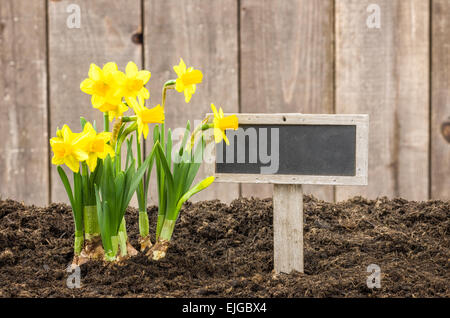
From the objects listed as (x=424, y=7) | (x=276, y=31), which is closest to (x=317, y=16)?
(x=276, y=31)

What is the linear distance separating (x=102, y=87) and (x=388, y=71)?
3.91 feet

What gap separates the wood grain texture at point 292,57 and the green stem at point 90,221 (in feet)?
2.88

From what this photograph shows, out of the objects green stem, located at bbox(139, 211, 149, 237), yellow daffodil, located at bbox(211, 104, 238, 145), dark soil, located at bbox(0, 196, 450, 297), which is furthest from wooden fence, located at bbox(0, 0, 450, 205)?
yellow daffodil, located at bbox(211, 104, 238, 145)

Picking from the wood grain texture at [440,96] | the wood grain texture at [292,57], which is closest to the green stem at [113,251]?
the wood grain texture at [292,57]

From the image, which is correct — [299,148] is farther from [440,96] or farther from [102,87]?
[440,96]

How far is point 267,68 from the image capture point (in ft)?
7.06

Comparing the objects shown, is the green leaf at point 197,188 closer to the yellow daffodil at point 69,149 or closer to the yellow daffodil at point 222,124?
the yellow daffodil at point 222,124

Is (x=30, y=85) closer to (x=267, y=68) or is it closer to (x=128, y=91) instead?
(x=267, y=68)

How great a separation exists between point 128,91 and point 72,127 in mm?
939

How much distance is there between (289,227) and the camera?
141cm

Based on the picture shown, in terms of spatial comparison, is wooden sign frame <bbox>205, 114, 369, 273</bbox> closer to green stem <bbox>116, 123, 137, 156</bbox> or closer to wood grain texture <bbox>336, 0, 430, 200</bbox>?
green stem <bbox>116, 123, 137, 156</bbox>

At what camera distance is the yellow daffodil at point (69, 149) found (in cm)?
127

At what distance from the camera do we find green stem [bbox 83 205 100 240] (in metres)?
1.41
